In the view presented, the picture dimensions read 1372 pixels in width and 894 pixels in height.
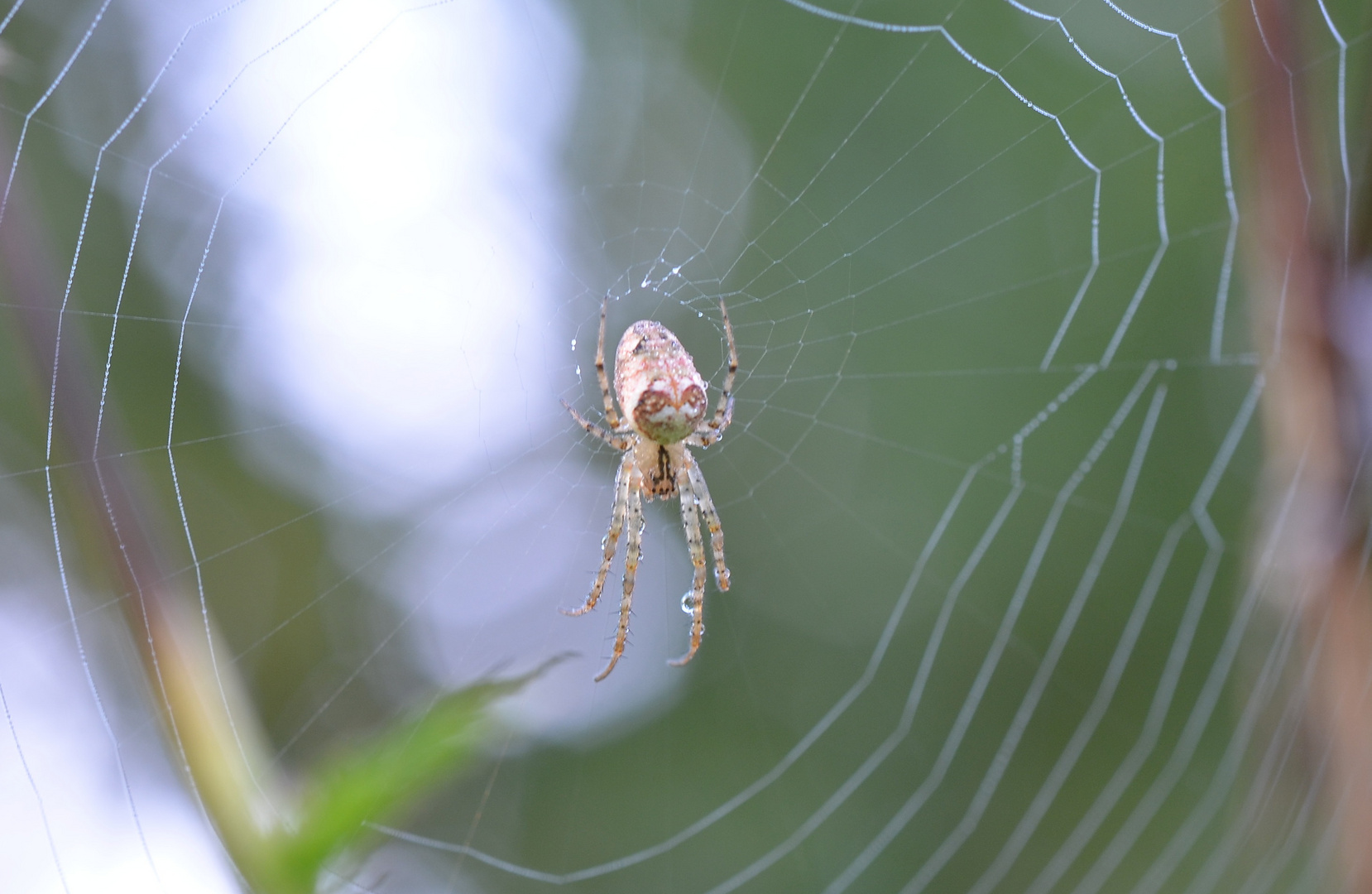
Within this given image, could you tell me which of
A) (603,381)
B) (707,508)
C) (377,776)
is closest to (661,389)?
(603,381)

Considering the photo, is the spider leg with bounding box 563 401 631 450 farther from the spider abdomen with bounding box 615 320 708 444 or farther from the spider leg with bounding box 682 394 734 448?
the spider leg with bounding box 682 394 734 448

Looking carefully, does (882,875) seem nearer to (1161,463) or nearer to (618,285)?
(1161,463)

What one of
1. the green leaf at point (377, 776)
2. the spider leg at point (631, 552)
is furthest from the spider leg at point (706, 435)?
the green leaf at point (377, 776)

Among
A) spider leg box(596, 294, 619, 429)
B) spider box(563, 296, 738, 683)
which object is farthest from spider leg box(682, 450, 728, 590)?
spider leg box(596, 294, 619, 429)

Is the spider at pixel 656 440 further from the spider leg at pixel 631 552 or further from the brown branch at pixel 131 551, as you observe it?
the brown branch at pixel 131 551

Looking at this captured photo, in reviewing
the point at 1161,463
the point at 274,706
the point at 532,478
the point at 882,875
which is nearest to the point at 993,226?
the point at 1161,463

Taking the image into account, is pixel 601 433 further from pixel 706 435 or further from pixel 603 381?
pixel 706 435
